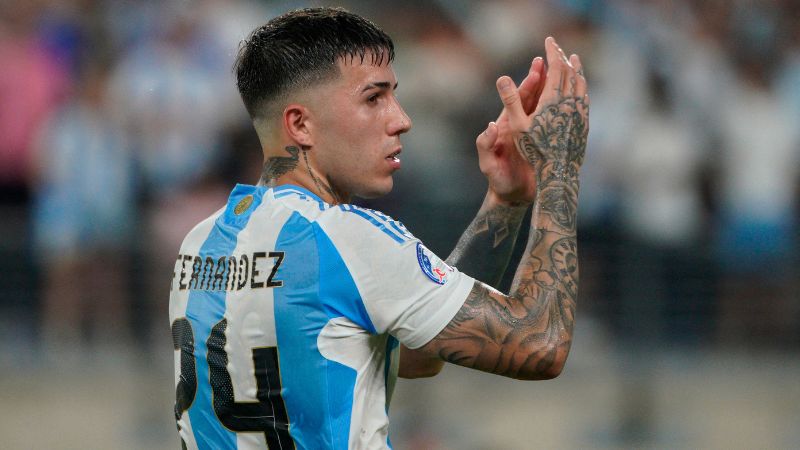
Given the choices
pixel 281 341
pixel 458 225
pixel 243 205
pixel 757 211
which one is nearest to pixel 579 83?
pixel 243 205

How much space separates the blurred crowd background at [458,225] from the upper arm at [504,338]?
209 inches

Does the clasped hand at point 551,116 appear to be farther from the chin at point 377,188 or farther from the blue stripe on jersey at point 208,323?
the blue stripe on jersey at point 208,323

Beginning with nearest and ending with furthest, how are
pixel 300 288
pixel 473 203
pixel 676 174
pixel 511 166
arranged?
pixel 300 288 < pixel 511 166 < pixel 473 203 < pixel 676 174

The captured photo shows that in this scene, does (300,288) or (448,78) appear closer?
(300,288)

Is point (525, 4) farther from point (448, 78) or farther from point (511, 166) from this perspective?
point (511, 166)

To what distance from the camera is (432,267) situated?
3314mm

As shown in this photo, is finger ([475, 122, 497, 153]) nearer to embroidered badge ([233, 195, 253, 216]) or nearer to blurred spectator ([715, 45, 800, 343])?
embroidered badge ([233, 195, 253, 216])

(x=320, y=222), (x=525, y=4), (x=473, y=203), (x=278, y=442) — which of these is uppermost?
(x=525, y=4)

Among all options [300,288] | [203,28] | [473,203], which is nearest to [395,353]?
[300,288]

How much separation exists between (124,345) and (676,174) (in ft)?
14.1

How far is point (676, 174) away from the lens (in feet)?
30.2

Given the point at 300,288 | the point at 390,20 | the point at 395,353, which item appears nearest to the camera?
the point at 300,288

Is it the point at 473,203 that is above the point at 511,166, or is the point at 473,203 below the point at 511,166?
above

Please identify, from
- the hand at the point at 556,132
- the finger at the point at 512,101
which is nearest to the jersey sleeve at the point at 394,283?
the hand at the point at 556,132
